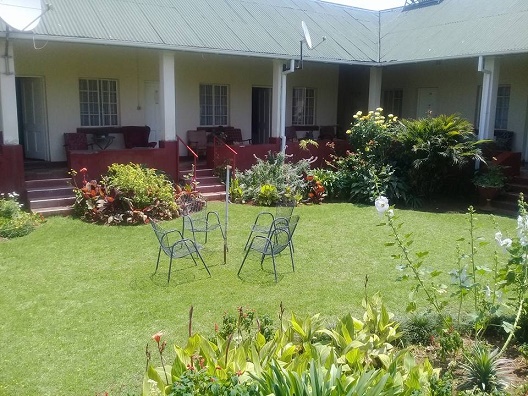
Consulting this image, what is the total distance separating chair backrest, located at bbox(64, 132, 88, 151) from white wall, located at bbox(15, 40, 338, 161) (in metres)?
0.35

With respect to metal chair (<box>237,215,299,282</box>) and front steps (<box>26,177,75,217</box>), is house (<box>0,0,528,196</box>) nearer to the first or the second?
front steps (<box>26,177,75,217</box>)

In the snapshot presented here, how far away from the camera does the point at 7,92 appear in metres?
10.2

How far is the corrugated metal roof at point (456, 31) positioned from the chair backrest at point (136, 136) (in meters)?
7.54

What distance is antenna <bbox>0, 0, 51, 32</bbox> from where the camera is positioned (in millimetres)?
9383

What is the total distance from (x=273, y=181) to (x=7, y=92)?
6.07 metres

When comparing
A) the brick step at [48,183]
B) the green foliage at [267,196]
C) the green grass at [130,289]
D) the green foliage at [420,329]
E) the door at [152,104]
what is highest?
the door at [152,104]

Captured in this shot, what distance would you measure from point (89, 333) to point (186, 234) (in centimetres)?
389

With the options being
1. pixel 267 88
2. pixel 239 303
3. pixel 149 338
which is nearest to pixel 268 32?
pixel 267 88

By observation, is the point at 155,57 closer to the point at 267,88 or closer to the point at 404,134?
the point at 267,88

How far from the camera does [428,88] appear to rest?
17.3 m

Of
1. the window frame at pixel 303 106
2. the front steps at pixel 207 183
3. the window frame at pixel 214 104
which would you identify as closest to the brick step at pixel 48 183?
the front steps at pixel 207 183

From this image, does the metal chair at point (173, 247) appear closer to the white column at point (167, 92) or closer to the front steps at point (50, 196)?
the front steps at point (50, 196)

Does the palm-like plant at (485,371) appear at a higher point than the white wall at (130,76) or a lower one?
lower

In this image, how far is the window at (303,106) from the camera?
18.1 meters
